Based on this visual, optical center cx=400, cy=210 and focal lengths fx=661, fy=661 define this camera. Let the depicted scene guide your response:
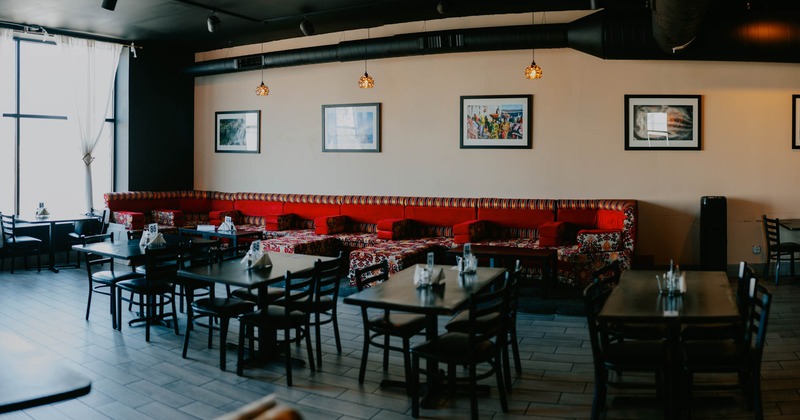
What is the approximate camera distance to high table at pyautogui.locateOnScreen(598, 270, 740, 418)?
3.72m

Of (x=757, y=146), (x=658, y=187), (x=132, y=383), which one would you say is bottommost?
(x=132, y=383)

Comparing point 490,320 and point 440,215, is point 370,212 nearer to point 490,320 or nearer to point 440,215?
point 440,215

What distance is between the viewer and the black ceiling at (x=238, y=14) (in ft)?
28.7

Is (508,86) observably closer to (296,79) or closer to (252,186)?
(296,79)

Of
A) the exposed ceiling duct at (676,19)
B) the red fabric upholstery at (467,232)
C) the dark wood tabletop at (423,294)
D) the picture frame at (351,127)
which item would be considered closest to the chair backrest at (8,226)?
the picture frame at (351,127)

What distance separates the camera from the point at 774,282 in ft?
27.5

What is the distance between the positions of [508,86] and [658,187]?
250 cm

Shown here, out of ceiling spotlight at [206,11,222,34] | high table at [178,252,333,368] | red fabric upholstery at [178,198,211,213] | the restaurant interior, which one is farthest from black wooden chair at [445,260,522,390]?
red fabric upholstery at [178,198,211,213]

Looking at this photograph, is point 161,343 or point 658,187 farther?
point 658,187

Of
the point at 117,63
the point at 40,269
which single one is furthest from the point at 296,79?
the point at 40,269

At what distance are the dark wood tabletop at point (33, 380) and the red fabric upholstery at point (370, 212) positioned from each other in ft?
25.4

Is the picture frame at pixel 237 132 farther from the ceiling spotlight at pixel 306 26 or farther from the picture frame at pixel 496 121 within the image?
the picture frame at pixel 496 121

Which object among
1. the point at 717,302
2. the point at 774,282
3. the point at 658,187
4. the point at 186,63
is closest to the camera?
the point at 717,302

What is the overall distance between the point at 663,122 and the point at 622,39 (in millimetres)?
1516
